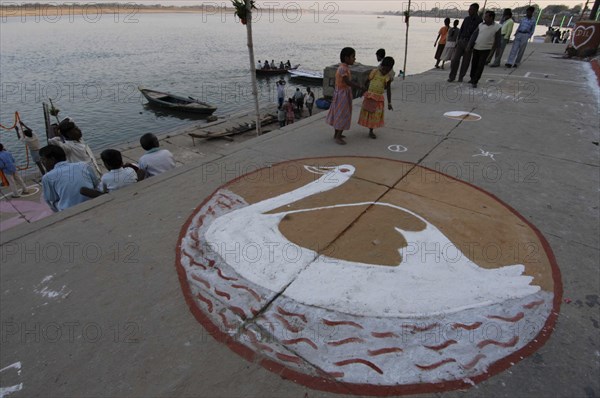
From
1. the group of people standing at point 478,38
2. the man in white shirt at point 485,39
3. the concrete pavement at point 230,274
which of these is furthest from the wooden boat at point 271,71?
the concrete pavement at point 230,274

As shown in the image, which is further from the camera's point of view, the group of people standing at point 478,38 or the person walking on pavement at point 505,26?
the person walking on pavement at point 505,26

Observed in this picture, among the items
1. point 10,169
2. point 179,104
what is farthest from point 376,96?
point 179,104

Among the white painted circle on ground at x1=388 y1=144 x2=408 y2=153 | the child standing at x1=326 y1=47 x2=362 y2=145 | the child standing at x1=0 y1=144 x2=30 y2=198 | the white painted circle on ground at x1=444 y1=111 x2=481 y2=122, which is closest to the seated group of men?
the child standing at x1=326 y1=47 x2=362 y2=145

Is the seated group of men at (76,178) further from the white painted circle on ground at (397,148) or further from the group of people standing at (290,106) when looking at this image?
the group of people standing at (290,106)

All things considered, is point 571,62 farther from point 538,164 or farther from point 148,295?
point 148,295

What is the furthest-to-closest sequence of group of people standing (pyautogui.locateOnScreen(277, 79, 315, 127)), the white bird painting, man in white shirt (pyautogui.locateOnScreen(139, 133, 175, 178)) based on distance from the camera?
group of people standing (pyautogui.locateOnScreen(277, 79, 315, 127)) → man in white shirt (pyautogui.locateOnScreen(139, 133, 175, 178)) → the white bird painting

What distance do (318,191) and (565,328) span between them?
2.87 m

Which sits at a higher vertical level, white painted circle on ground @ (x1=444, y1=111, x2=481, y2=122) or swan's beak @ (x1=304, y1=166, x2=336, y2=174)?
white painted circle on ground @ (x1=444, y1=111, x2=481, y2=122)

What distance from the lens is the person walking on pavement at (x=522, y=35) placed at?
38.6 feet

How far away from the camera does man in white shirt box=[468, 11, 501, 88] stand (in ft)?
29.8

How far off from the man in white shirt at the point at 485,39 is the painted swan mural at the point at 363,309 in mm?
8369

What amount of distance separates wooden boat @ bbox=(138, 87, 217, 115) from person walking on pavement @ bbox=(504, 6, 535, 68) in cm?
A: 2003

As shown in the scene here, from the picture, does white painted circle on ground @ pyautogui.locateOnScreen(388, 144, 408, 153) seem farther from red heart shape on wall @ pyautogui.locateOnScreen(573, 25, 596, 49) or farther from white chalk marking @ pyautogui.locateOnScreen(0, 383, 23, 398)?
red heart shape on wall @ pyautogui.locateOnScreen(573, 25, 596, 49)

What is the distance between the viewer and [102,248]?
3.48 meters
